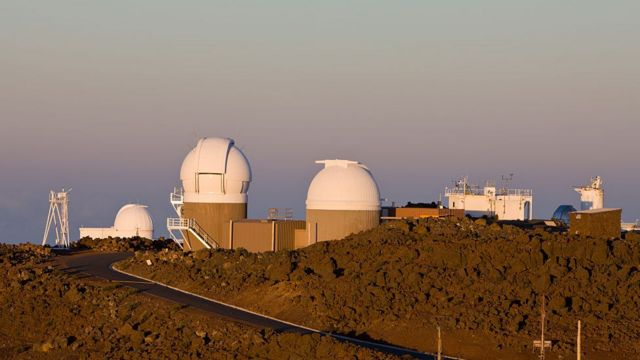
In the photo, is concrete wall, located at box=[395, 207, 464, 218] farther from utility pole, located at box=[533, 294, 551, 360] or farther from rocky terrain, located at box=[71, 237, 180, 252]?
utility pole, located at box=[533, 294, 551, 360]

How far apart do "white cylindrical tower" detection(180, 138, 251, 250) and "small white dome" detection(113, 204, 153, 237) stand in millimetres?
21176

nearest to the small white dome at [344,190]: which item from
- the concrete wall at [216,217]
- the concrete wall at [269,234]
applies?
the concrete wall at [269,234]

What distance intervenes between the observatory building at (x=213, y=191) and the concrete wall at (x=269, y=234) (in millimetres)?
1630

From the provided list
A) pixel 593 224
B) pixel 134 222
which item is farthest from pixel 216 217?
pixel 134 222

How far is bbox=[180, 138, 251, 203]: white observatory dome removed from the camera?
56625mm

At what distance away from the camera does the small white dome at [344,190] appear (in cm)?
5188

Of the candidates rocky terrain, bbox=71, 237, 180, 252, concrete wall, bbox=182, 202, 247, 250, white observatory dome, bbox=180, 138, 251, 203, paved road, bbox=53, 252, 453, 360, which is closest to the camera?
paved road, bbox=53, 252, 453, 360

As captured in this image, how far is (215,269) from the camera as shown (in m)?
45.0

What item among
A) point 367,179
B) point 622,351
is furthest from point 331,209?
point 622,351

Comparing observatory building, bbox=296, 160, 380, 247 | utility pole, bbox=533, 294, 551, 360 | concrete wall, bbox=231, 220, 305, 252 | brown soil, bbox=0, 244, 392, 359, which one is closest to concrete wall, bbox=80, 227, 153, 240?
concrete wall, bbox=231, 220, 305, 252

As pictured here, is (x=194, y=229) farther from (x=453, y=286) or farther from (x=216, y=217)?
(x=453, y=286)

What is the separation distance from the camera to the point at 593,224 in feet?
153

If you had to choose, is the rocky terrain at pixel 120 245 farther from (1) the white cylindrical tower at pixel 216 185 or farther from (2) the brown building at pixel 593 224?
(2) the brown building at pixel 593 224

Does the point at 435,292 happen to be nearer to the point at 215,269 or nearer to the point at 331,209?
the point at 215,269
